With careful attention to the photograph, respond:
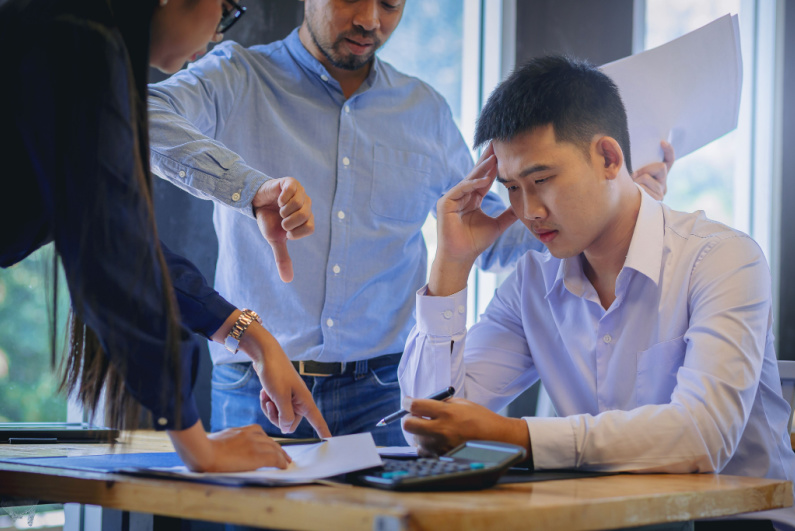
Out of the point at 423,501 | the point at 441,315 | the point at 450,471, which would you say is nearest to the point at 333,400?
the point at 441,315

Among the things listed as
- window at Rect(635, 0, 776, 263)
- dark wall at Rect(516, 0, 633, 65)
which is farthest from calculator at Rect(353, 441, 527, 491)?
window at Rect(635, 0, 776, 263)

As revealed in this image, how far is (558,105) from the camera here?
5.11 ft

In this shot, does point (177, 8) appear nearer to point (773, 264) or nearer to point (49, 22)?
point (49, 22)

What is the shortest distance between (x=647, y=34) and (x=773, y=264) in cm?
127

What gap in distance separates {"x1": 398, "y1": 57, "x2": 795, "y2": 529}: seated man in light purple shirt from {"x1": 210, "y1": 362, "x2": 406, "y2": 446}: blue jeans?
0.68 feet

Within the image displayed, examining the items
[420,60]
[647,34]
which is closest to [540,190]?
[420,60]

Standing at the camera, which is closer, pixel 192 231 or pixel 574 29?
pixel 192 231

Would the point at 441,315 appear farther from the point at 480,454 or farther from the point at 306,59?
the point at 306,59

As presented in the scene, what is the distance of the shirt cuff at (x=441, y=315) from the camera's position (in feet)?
5.32

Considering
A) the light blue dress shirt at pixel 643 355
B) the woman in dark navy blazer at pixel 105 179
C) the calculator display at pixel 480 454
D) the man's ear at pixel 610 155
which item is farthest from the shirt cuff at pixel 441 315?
the woman in dark navy blazer at pixel 105 179

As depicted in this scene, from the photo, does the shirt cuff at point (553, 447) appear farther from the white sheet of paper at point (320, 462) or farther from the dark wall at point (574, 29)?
the dark wall at point (574, 29)

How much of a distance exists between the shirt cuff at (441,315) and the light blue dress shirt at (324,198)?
11.2 inches

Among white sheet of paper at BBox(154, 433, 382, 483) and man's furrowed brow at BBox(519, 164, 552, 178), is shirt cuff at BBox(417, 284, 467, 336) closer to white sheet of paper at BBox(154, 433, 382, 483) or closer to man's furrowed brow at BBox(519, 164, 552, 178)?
man's furrowed brow at BBox(519, 164, 552, 178)

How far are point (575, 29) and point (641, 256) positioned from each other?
76.0 inches
